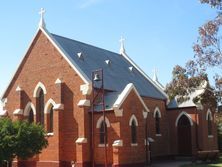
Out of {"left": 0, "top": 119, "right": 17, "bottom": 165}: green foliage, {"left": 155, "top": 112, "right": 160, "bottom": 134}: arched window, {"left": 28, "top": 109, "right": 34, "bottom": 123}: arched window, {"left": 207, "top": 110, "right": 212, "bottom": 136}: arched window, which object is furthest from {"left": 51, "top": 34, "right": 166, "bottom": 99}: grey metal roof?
{"left": 0, "top": 119, "right": 17, "bottom": 165}: green foliage

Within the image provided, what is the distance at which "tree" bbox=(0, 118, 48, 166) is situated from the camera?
29.4m

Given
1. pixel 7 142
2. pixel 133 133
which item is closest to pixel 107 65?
pixel 133 133

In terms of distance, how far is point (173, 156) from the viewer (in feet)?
136

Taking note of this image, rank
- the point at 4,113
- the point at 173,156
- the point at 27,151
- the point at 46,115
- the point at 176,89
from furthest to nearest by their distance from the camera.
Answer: the point at 173,156 → the point at 4,113 → the point at 46,115 → the point at 176,89 → the point at 27,151

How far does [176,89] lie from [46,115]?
35.8 ft

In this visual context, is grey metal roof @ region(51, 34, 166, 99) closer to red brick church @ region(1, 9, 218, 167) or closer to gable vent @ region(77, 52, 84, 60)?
red brick church @ region(1, 9, 218, 167)

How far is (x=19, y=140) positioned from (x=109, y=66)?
1298 cm

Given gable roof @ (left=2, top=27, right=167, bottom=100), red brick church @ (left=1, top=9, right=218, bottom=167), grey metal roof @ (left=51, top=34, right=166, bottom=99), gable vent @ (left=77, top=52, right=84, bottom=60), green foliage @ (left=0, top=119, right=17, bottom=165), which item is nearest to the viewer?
green foliage @ (left=0, top=119, right=17, bottom=165)

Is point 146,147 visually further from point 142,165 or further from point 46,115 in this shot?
point 46,115

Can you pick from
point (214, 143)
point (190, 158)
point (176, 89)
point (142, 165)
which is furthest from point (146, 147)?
point (214, 143)

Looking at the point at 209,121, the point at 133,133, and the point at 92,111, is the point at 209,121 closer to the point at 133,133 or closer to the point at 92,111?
the point at 133,133

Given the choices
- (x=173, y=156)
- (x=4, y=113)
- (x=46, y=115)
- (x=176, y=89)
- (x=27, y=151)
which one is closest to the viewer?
(x=27, y=151)

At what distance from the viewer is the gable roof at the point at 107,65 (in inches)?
1385

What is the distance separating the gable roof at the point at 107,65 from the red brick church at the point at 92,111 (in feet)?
0.26
